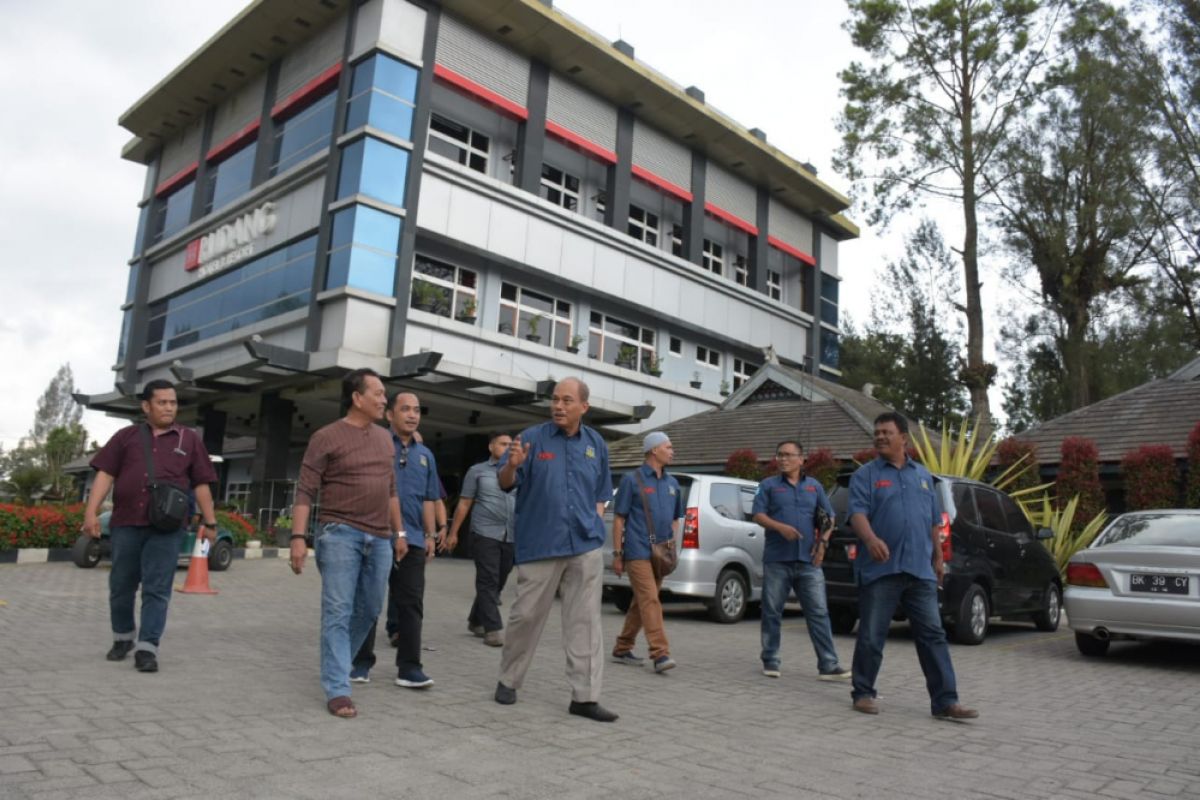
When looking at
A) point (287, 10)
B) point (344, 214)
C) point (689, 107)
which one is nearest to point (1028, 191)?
point (689, 107)

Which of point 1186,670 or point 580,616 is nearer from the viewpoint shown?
point 580,616

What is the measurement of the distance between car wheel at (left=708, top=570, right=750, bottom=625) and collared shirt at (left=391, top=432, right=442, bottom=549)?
492 cm

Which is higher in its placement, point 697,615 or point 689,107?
point 689,107

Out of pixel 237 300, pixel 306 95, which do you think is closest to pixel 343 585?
pixel 306 95

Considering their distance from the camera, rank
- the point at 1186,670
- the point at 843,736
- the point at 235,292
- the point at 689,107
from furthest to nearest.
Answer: the point at 689,107 → the point at 235,292 → the point at 1186,670 → the point at 843,736

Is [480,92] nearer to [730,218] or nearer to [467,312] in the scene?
[467,312]

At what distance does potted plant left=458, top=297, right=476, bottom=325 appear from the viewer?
25828 millimetres

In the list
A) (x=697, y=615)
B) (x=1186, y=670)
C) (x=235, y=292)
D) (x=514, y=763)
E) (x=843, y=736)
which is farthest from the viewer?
(x=235, y=292)

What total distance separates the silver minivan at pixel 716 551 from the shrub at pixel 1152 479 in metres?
6.85

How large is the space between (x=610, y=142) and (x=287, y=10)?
33.4ft

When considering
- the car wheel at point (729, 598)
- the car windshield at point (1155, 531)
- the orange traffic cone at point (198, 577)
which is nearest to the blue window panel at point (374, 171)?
the orange traffic cone at point (198, 577)

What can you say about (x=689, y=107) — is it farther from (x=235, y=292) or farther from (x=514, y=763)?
(x=514, y=763)

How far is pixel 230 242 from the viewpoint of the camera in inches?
1123

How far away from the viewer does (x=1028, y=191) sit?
2703cm
